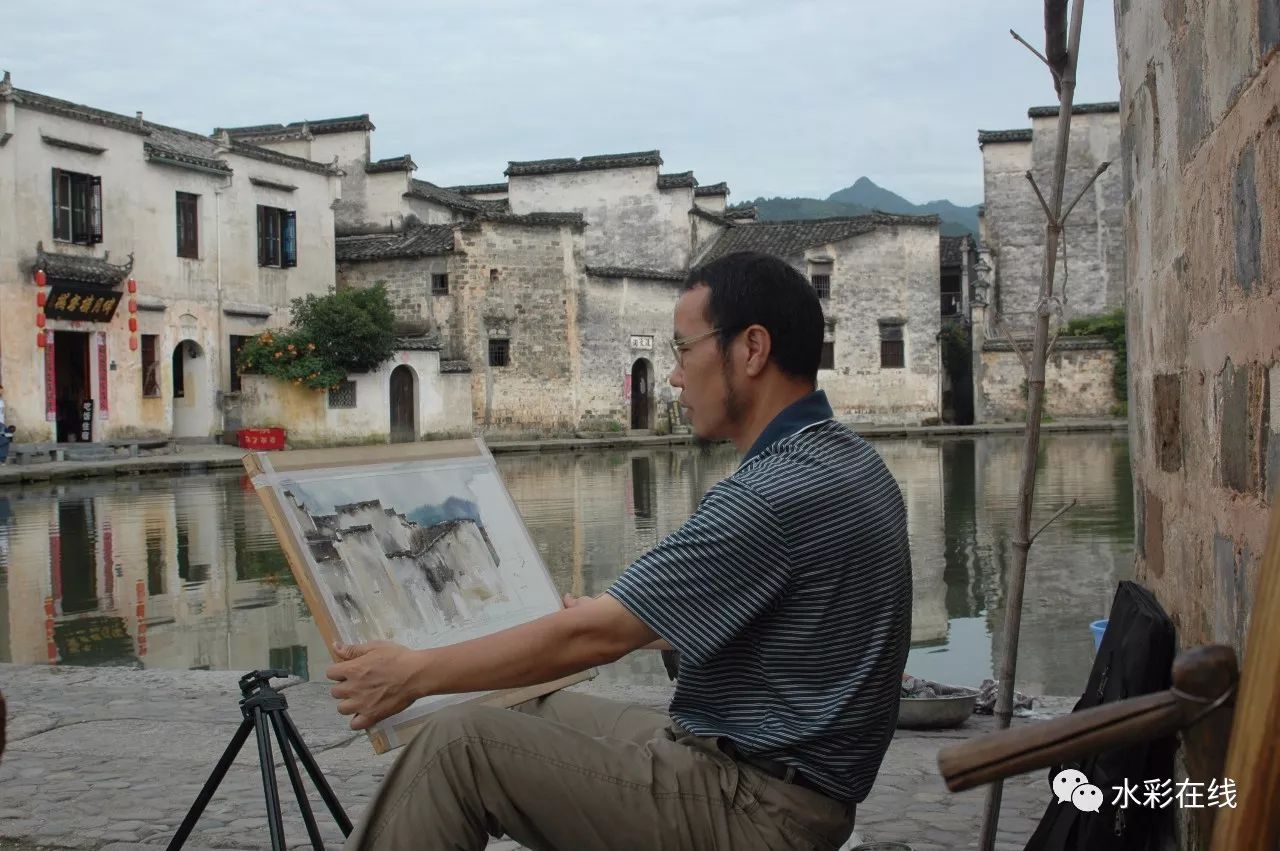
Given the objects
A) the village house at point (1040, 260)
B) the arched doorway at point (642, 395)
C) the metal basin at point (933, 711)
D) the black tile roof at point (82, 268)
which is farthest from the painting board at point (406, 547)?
the village house at point (1040, 260)

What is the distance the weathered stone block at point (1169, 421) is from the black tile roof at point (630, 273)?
29368mm

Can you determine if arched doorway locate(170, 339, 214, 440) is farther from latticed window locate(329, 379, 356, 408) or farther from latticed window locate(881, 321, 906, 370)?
latticed window locate(881, 321, 906, 370)

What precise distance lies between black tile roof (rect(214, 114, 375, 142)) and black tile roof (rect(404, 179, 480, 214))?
6.39 ft

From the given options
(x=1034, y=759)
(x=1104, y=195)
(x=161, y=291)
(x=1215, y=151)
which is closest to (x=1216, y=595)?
(x=1215, y=151)

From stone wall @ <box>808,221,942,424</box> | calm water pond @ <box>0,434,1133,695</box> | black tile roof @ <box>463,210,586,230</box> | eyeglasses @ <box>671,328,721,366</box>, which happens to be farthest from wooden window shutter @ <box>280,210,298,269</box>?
eyeglasses @ <box>671,328,721,366</box>

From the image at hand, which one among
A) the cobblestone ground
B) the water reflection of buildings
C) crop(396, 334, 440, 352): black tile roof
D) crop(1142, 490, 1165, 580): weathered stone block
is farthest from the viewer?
crop(396, 334, 440, 352): black tile roof

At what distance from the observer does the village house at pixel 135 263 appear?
22.0 m

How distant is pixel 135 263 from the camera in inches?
968

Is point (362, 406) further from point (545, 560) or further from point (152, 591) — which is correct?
point (545, 560)

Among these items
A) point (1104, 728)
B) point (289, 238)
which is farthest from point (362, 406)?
point (1104, 728)

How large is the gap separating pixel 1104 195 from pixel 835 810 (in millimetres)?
35724

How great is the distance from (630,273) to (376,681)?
1222 inches

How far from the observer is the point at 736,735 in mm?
2197

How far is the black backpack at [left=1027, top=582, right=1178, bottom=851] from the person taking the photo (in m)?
2.23
